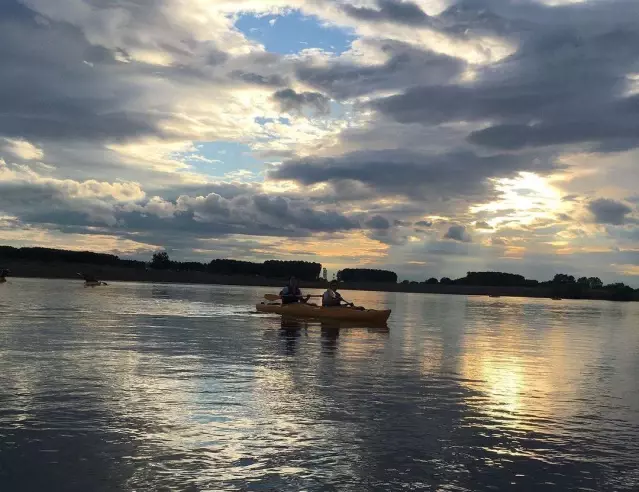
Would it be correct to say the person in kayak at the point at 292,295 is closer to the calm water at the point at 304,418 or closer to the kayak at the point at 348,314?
the kayak at the point at 348,314

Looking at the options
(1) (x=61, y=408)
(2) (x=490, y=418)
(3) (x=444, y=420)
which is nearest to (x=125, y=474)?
(1) (x=61, y=408)

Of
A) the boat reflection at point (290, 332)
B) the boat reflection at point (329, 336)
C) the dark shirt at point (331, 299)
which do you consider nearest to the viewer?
the boat reflection at point (290, 332)

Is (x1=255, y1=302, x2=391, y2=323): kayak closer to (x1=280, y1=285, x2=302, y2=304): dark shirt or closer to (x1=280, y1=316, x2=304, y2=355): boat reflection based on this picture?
(x1=280, y1=316, x2=304, y2=355): boat reflection

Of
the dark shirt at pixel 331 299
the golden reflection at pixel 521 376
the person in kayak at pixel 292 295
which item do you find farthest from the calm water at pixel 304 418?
the person in kayak at pixel 292 295

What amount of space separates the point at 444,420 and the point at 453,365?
9147mm

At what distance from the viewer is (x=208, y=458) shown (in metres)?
9.52

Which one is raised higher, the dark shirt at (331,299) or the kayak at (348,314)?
the dark shirt at (331,299)

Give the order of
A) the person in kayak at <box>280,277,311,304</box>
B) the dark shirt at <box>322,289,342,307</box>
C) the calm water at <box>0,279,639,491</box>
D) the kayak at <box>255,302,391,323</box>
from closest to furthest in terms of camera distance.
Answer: the calm water at <box>0,279,639,491</box> < the kayak at <box>255,302,391,323</box> < the dark shirt at <box>322,289,342,307</box> < the person in kayak at <box>280,277,311,304</box>

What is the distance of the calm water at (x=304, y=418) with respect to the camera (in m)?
9.05

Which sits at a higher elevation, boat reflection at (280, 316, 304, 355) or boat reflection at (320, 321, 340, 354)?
boat reflection at (320, 321, 340, 354)

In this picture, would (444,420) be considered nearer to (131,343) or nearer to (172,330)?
(131,343)

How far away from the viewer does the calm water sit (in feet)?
29.7

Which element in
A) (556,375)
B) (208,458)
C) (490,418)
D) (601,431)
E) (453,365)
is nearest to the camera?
(208,458)

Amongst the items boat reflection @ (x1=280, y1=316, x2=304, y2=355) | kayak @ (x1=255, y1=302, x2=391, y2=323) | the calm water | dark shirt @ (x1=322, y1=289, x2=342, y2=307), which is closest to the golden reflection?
the calm water
